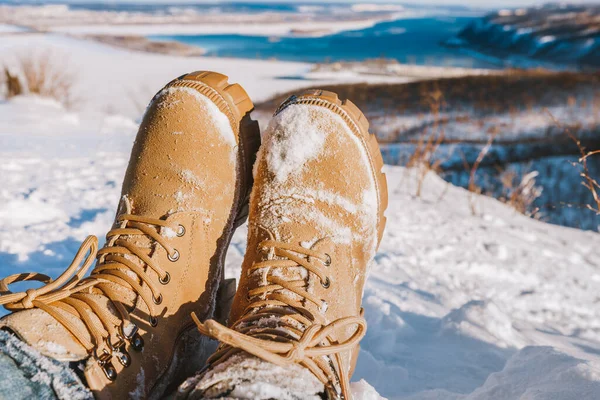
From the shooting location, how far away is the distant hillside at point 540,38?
85.5 feet

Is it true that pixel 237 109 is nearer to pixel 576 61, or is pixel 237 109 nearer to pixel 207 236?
pixel 207 236

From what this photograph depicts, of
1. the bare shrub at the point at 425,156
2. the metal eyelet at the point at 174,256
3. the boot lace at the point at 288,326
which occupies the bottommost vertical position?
the boot lace at the point at 288,326

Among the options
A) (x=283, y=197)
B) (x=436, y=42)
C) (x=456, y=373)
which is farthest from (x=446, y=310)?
(x=436, y=42)

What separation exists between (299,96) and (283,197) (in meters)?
0.29

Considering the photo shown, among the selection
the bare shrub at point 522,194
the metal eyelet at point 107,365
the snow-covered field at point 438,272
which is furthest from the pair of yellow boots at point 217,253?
the bare shrub at point 522,194

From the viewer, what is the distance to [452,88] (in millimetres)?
12312

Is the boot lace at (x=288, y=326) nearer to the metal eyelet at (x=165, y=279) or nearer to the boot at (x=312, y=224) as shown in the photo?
the boot at (x=312, y=224)

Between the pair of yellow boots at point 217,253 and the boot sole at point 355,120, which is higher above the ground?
the boot sole at point 355,120

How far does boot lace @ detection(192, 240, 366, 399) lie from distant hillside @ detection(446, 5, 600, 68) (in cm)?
2691

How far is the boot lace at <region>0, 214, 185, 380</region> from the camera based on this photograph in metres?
0.99

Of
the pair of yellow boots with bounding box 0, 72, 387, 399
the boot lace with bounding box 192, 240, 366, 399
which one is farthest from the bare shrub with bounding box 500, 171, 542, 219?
the boot lace with bounding box 192, 240, 366, 399

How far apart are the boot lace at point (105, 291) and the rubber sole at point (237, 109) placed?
0.88ft

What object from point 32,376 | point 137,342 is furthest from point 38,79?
point 32,376

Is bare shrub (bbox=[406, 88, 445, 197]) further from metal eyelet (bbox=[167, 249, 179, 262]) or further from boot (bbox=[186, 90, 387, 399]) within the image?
metal eyelet (bbox=[167, 249, 179, 262])
